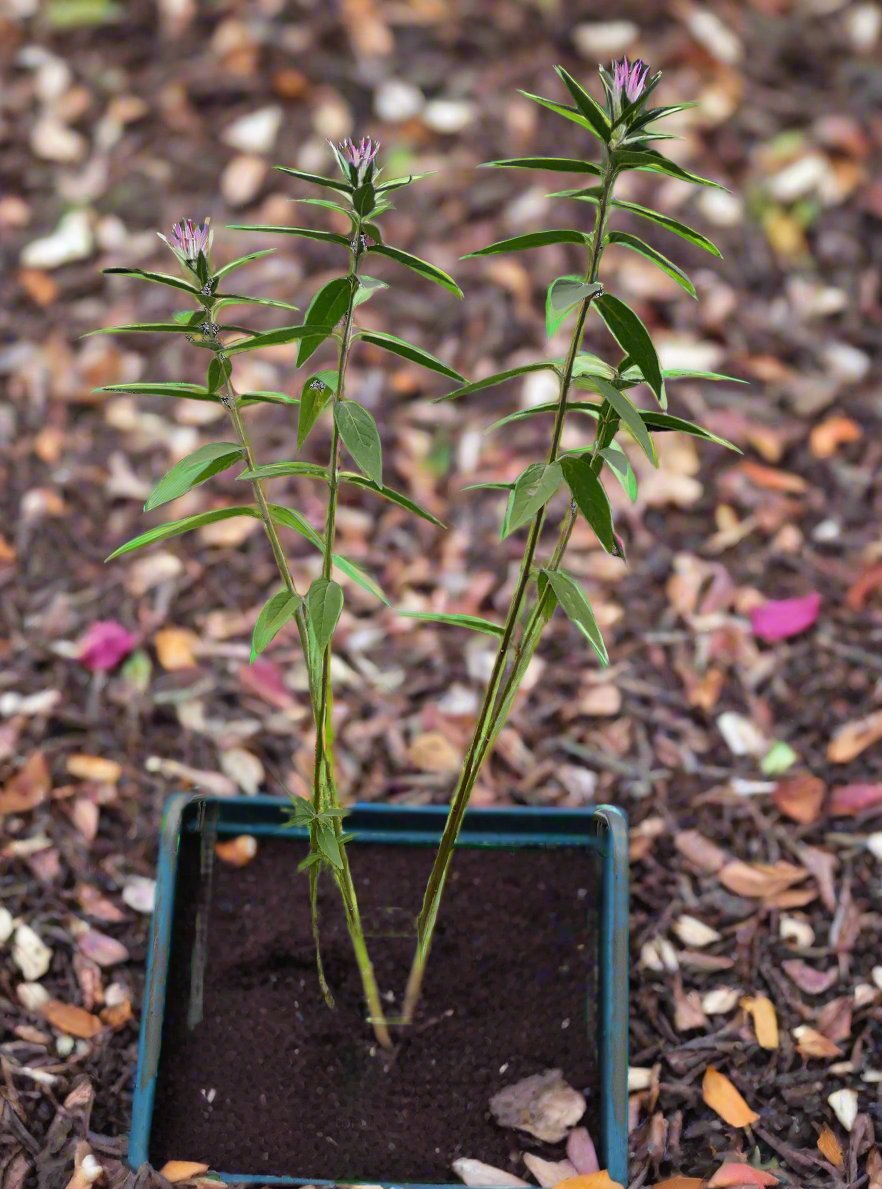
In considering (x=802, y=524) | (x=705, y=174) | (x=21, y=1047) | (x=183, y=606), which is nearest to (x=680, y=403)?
(x=802, y=524)

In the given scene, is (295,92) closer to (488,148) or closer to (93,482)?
(488,148)

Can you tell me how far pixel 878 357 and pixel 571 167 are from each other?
1.54 m

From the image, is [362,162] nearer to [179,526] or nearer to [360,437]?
[360,437]

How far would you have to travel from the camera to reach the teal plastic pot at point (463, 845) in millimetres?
1279

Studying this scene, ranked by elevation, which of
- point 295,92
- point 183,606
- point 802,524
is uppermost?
point 295,92

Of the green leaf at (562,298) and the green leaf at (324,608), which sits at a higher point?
the green leaf at (562,298)

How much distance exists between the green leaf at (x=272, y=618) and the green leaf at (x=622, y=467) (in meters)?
0.30

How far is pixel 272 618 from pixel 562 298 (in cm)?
36

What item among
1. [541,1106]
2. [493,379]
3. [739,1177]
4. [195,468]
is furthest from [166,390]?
[739,1177]

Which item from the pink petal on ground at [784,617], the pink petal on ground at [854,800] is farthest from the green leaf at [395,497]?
the pink petal on ground at [784,617]

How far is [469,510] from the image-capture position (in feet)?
7.09

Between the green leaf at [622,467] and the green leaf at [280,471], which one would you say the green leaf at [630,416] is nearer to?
the green leaf at [622,467]

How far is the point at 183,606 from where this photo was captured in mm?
1965

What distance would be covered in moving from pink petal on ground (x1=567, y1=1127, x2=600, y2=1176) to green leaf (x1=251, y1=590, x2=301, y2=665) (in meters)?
0.63
